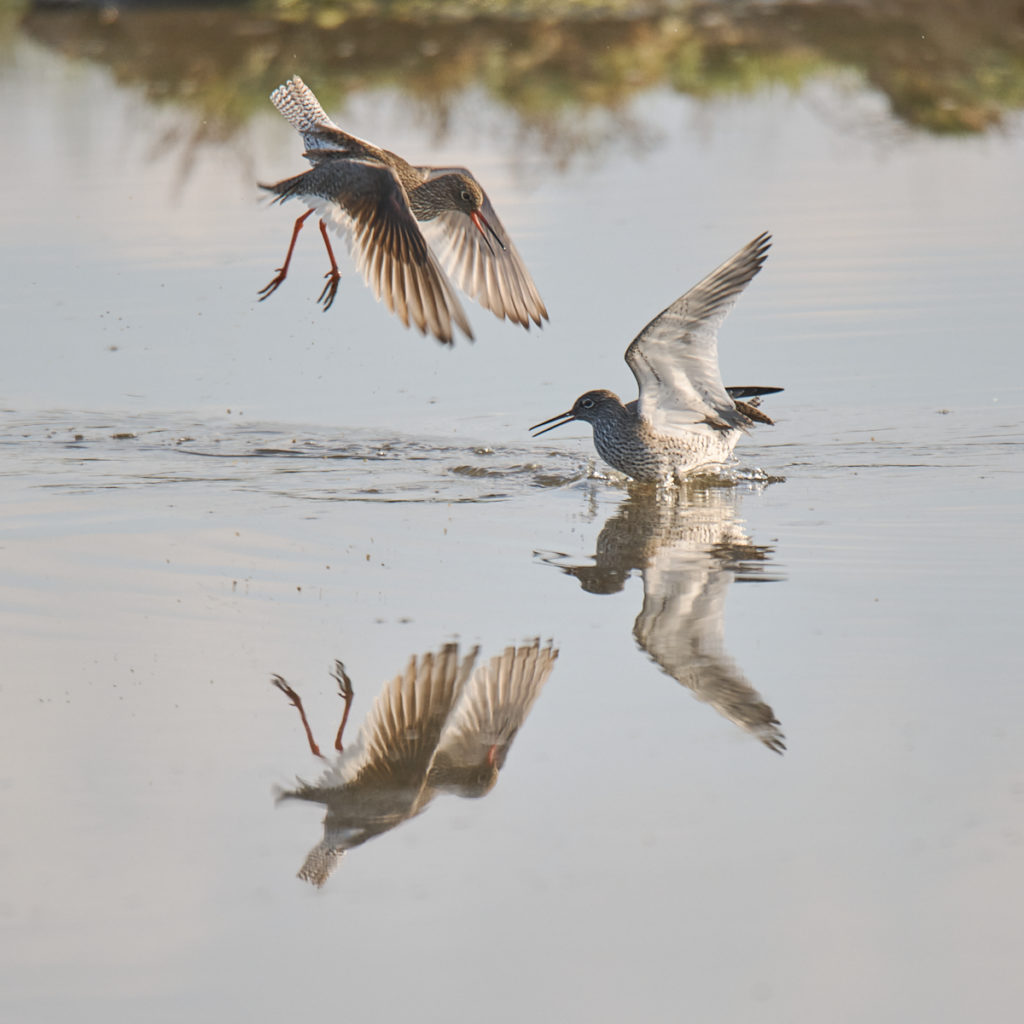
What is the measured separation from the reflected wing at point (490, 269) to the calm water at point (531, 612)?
1.86ft

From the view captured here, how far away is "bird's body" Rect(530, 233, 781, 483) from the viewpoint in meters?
7.31

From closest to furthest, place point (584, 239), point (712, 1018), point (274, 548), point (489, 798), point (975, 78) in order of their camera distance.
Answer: point (712, 1018) → point (489, 798) → point (274, 548) → point (584, 239) → point (975, 78)

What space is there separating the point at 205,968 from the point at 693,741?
151 cm

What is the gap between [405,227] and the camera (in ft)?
21.3

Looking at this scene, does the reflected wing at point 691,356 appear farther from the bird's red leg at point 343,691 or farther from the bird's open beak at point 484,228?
the bird's red leg at point 343,691

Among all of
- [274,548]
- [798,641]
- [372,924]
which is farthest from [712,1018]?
[274,548]

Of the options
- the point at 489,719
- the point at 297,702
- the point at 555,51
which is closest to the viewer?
the point at 489,719

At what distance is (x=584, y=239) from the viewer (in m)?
11.2

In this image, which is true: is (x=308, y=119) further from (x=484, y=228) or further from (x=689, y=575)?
(x=689, y=575)

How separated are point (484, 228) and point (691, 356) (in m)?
1.18

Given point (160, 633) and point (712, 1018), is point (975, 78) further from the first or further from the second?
point (712, 1018)

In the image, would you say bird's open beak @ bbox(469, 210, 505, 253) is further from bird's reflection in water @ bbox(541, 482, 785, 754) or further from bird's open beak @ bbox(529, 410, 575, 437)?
bird's reflection in water @ bbox(541, 482, 785, 754)

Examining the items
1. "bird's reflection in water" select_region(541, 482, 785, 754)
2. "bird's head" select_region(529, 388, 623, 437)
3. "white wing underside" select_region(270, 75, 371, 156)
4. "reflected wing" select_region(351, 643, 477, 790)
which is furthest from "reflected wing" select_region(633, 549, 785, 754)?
"white wing underside" select_region(270, 75, 371, 156)

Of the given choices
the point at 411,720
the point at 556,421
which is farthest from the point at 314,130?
the point at 411,720
